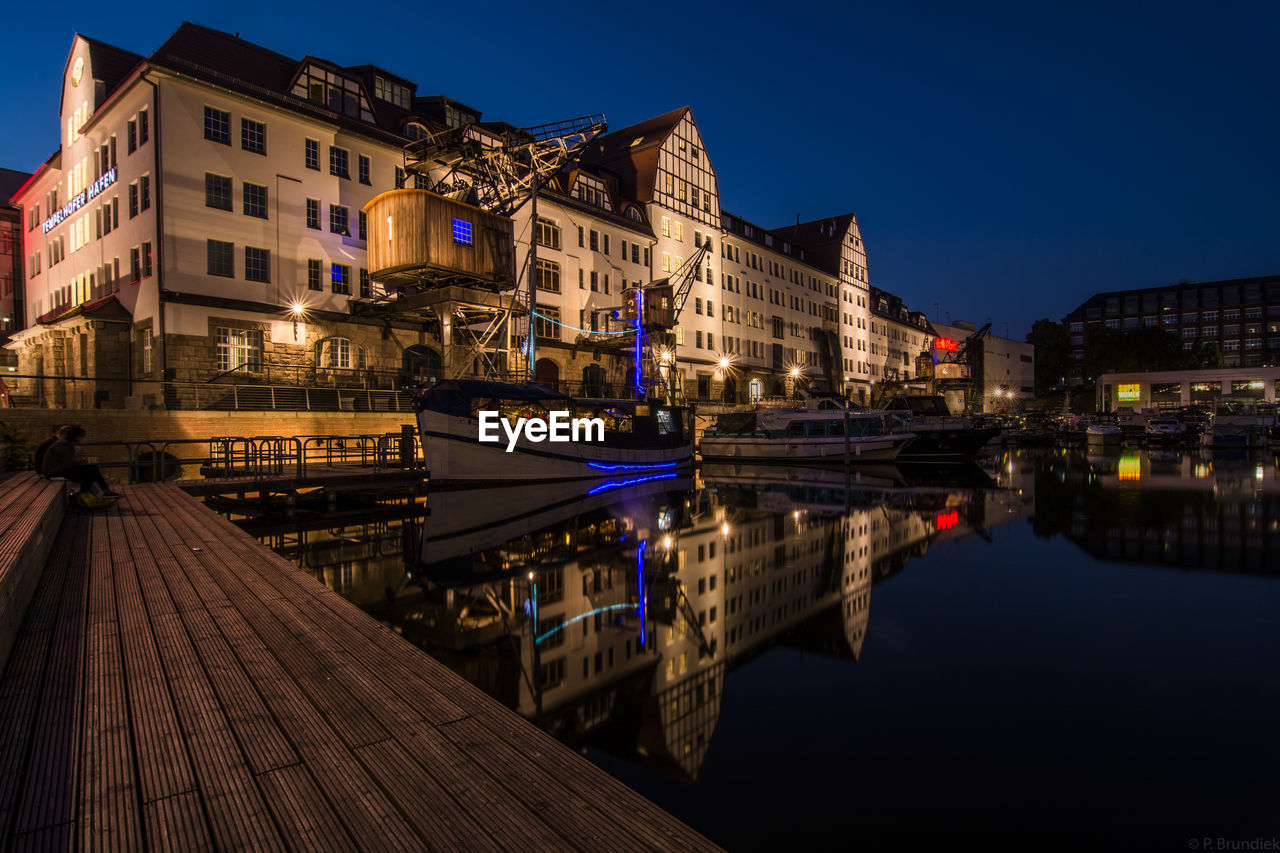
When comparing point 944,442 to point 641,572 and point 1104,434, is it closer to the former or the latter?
point 641,572

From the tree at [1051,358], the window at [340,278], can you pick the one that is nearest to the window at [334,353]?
the window at [340,278]

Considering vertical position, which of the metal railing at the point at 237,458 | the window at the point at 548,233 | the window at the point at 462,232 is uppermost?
the window at the point at 548,233

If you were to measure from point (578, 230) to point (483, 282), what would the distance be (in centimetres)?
1331

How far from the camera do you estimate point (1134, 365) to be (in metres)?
105

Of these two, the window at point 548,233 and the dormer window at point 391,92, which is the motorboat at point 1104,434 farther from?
the dormer window at point 391,92

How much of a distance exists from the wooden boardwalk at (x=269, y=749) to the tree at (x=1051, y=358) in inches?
4991

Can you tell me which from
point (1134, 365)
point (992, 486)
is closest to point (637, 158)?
point (992, 486)

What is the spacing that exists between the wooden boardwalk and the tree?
416 feet

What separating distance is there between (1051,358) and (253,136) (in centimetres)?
11917

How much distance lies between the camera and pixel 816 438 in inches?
1591

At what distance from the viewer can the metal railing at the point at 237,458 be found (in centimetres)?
1847

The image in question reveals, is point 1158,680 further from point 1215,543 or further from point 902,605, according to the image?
point 1215,543

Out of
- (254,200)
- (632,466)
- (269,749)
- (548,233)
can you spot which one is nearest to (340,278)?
(254,200)

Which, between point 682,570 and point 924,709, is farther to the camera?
point 682,570
